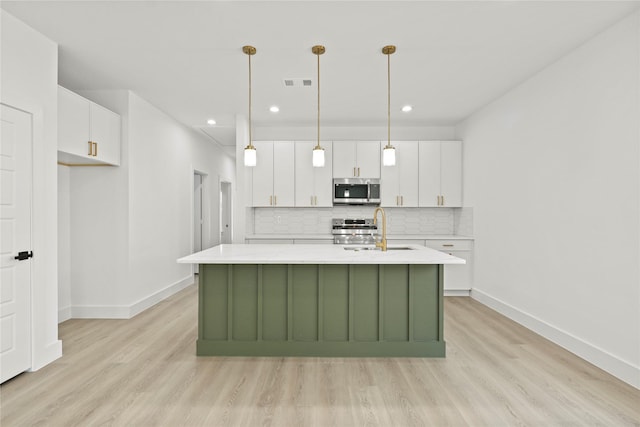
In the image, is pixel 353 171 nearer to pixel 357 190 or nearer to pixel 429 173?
pixel 357 190

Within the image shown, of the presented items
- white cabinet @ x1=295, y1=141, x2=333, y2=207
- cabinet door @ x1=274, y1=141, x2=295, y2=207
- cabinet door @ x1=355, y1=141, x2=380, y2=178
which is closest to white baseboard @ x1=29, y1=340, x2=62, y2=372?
cabinet door @ x1=274, y1=141, x2=295, y2=207

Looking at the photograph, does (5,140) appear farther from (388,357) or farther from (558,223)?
(558,223)

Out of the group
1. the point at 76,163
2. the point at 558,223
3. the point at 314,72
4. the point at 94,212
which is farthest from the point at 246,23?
the point at 558,223

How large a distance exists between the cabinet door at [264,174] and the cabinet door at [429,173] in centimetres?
232

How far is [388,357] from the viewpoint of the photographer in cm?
299

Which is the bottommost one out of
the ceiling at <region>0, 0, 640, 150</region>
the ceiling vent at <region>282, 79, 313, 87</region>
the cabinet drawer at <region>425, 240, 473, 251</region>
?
the cabinet drawer at <region>425, 240, 473, 251</region>

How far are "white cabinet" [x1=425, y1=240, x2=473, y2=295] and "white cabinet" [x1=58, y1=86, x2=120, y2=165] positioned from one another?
427cm

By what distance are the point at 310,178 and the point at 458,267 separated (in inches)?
101

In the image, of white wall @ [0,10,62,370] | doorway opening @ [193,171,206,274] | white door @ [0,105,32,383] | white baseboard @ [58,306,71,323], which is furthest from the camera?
doorway opening @ [193,171,206,274]

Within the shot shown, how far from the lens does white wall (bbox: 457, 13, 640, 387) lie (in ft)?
8.38

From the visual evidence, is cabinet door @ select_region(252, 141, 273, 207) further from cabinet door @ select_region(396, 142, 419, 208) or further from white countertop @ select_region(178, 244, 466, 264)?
white countertop @ select_region(178, 244, 466, 264)

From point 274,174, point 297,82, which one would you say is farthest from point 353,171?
point 297,82

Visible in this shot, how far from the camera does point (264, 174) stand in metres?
5.43

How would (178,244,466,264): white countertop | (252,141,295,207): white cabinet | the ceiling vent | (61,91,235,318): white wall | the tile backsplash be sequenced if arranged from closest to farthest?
(178,244,466,264): white countertop → the ceiling vent → (61,91,235,318): white wall → (252,141,295,207): white cabinet → the tile backsplash
